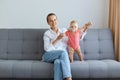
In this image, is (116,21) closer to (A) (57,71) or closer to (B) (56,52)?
(B) (56,52)

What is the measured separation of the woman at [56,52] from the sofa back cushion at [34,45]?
0.25m

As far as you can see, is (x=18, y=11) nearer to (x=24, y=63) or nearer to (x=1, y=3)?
(x=1, y=3)

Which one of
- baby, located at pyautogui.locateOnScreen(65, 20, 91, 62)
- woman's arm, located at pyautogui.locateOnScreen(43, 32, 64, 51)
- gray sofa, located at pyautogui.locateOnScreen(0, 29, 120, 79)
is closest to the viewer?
woman's arm, located at pyautogui.locateOnScreen(43, 32, 64, 51)

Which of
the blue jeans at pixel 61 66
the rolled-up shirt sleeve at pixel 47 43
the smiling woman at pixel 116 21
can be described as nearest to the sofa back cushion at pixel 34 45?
the smiling woman at pixel 116 21

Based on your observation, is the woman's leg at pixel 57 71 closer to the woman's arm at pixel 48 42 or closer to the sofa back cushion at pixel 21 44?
the woman's arm at pixel 48 42

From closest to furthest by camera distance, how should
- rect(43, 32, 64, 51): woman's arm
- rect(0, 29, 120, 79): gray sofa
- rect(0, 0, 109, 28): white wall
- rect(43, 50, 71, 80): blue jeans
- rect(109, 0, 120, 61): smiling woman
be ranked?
rect(43, 50, 71, 80): blue jeans
rect(43, 32, 64, 51): woman's arm
rect(0, 29, 120, 79): gray sofa
rect(109, 0, 120, 61): smiling woman
rect(0, 0, 109, 28): white wall

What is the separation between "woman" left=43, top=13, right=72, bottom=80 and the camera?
2.67 m

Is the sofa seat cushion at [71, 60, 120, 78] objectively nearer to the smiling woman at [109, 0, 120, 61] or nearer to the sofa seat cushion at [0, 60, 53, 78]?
the sofa seat cushion at [0, 60, 53, 78]

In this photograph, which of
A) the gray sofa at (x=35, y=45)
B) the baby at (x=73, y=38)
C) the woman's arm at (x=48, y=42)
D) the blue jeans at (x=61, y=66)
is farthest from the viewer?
the gray sofa at (x=35, y=45)

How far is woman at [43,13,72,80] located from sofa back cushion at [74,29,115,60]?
0.35 m

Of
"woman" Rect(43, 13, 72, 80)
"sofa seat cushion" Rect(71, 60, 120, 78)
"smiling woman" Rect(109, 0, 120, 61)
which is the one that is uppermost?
"smiling woman" Rect(109, 0, 120, 61)

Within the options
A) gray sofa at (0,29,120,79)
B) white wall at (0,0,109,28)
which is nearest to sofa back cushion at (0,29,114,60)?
gray sofa at (0,29,120,79)

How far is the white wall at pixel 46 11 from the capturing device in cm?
367

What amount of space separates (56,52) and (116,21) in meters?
1.06
